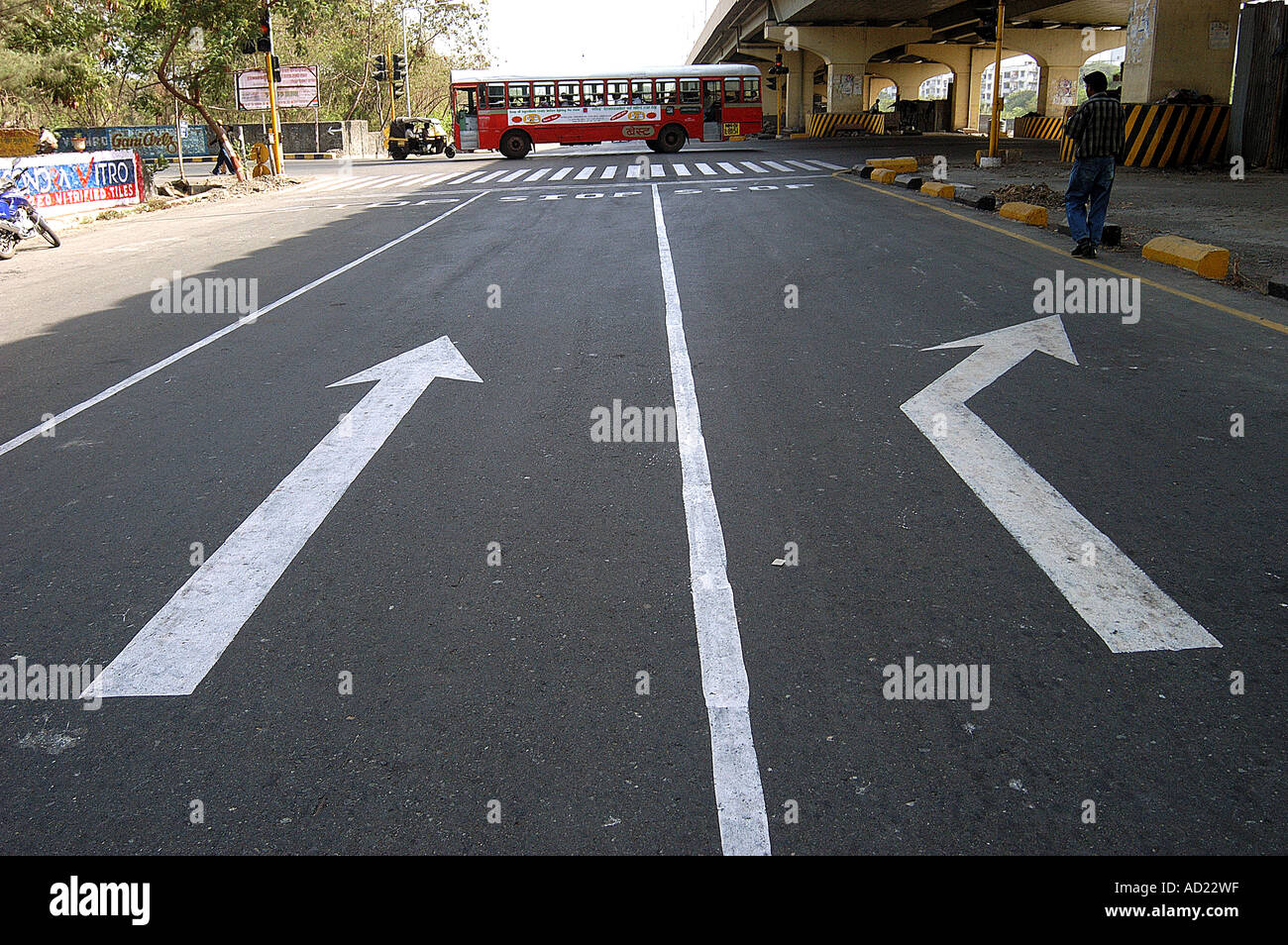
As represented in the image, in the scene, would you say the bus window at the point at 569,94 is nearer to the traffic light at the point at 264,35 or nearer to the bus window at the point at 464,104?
the bus window at the point at 464,104

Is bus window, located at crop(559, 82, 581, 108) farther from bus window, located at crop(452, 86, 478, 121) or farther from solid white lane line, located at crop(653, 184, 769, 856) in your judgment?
solid white lane line, located at crop(653, 184, 769, 856)

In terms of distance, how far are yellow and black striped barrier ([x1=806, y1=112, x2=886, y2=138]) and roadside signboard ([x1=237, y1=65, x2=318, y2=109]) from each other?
30086 millimetres

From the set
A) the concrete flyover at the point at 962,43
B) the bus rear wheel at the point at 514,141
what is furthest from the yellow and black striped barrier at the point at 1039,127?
the bus rear wheel at the point at 514,141

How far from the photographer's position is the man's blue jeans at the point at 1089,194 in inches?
440

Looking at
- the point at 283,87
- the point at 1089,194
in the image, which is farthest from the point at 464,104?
the point at 1089,194

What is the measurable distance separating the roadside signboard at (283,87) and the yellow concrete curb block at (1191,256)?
1118 inches

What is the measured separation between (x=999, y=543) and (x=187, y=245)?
1490 centimetres

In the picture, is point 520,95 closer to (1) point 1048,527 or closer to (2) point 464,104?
(2) point 464,104

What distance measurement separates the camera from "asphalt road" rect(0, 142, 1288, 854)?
2.78m

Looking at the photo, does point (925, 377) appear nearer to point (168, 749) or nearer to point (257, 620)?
point (257, 620)

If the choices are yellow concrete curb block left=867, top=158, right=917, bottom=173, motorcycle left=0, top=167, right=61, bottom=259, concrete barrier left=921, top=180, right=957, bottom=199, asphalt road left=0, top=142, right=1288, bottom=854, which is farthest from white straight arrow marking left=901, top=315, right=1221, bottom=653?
yellow concrete curb block left=867, top=158, right=917, bottom=173

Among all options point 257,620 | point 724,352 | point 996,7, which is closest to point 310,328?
point 724,352

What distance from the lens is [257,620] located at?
3.81 meters
